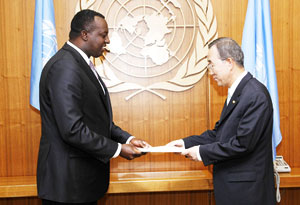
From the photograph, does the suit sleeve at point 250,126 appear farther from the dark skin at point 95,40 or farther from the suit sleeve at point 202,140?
the dark skin at point 95,40

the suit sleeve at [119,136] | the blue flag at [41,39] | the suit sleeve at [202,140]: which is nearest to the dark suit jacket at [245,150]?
the suit sleeve at [202,140]

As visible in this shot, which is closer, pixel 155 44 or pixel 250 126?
pixel 250 126

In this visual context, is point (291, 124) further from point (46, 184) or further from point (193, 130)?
point (46, 184)

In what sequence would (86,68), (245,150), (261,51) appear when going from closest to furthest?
(245,150), (86,68), (261,51)

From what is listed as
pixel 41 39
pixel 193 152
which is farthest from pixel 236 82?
pixel 41 39

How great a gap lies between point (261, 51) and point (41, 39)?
2.18 meters

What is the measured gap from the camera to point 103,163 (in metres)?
2.24

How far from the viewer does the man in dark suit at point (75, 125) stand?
1939mm

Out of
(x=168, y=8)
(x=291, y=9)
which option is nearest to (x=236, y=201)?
(x=168, y=8)

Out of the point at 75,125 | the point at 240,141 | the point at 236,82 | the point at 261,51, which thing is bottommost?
the point at 240,141

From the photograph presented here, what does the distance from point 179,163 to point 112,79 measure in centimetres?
116

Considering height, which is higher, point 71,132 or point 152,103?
point 152,103

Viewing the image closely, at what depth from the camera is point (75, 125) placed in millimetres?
1926

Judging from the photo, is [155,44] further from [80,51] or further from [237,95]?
[237,95]
